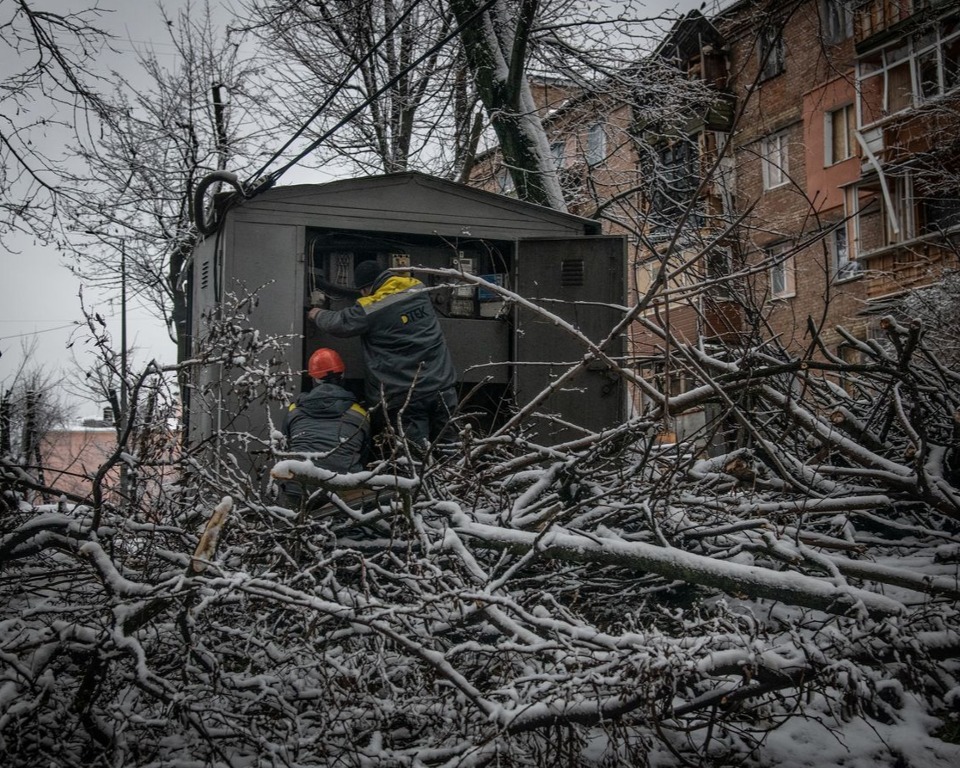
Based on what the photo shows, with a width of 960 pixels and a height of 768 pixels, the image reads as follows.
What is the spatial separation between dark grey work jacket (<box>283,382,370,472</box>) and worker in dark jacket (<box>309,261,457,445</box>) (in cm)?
47

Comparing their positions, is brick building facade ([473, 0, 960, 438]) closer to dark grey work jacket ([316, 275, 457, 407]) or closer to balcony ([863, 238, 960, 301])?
balcony ([863, 238, 960, 301])

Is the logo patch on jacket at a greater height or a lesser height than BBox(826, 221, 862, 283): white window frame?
lesser

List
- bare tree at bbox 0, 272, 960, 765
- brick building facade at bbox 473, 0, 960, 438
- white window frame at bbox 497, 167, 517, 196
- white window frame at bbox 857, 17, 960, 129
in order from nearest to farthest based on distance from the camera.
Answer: bare tree at bbox 0, 272, 960, 765, brick building facade at bbox 473, 0, 960, 438, white window frame at bbox 497, 167, 517, 196, white window frame at bbox 857, 17, 960, 129

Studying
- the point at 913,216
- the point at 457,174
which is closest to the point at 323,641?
the point at 457,174

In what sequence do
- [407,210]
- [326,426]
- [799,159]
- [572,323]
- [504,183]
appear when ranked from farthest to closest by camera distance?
1. [799,159]
2. [504,183]
3. [572,323]
4. [407,210]
5. [326,426]

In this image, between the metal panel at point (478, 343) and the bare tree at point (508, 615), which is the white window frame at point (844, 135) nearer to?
the metal panel at point (478, 343)

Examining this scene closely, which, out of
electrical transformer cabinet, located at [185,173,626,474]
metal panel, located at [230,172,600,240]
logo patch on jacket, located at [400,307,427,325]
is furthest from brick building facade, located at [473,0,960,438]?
logo patch on jacket, located at [400,307,427,325]

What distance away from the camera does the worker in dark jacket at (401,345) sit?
7.18 m

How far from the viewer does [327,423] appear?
6.68 metres

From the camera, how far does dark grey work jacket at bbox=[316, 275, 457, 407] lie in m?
7.21

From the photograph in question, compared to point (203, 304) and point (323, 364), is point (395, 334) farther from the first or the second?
point (203, 304)

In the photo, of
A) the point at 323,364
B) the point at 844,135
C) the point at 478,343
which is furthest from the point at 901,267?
the point at 323,364

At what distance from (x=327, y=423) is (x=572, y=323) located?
2.40 m

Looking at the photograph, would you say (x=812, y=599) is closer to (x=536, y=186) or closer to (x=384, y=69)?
(x=536, y=186)
